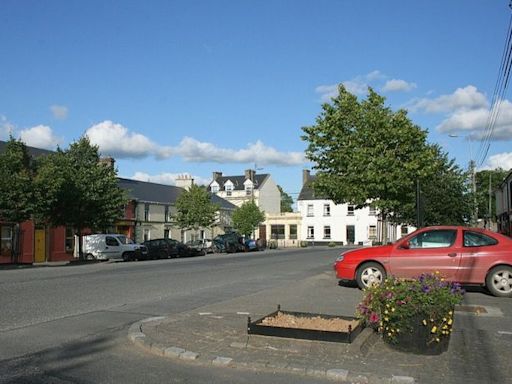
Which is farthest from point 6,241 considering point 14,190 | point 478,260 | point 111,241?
point 478,260

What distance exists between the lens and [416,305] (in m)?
6.50

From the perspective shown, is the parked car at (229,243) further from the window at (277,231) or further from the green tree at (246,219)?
the window at (277,231)

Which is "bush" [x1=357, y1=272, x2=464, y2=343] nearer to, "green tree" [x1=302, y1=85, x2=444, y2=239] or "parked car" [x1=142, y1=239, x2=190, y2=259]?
"green tree" [x1=302, y1=85, x2=444, y2=239]

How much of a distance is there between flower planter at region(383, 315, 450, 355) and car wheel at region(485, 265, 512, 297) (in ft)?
20.7

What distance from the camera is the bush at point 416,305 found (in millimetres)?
6430

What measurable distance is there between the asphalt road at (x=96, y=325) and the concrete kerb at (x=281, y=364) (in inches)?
5.1

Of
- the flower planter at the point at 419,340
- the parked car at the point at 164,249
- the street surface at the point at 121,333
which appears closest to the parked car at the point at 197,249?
the parked car at the point at 164,249

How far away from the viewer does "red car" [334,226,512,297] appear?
40.0 ft

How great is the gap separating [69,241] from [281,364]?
3857cm

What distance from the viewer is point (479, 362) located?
20.6 ft

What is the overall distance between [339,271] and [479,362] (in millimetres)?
7537

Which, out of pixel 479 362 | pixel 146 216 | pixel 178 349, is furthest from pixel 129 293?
pixel 146 216

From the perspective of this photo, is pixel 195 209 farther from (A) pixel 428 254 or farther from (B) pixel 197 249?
(A) pixel 428 254

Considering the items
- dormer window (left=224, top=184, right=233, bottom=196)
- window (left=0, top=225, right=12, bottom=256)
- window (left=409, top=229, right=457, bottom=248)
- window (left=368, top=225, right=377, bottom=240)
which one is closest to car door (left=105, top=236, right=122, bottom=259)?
window (left=0, top=225, right=12, bottom=256)
